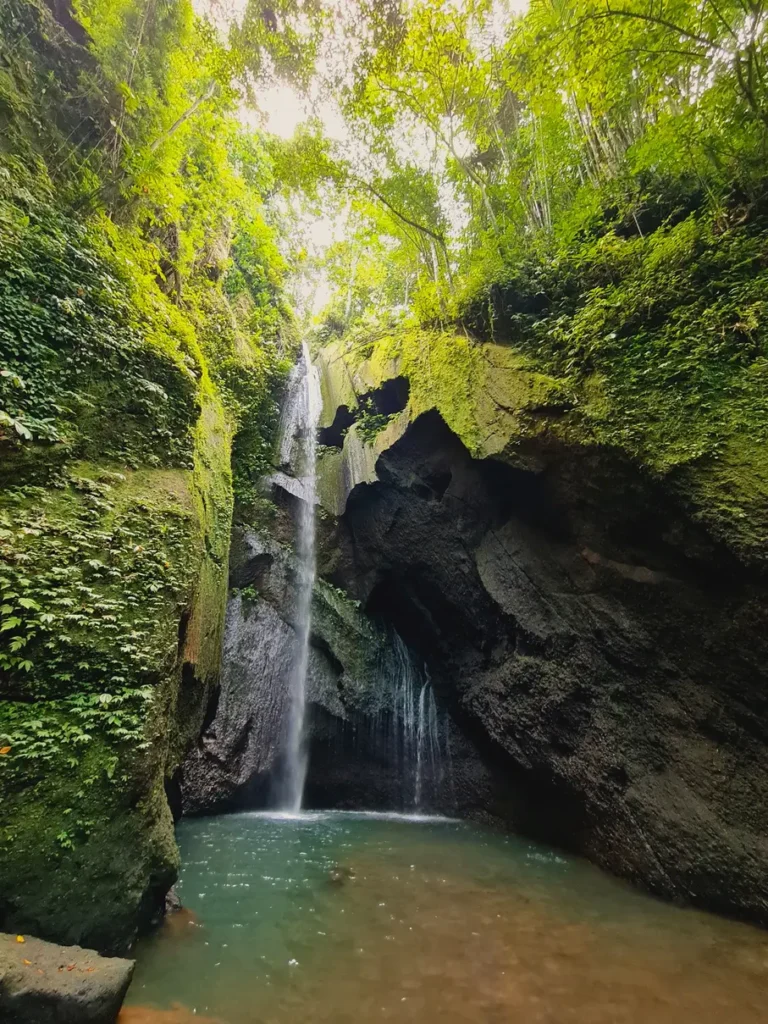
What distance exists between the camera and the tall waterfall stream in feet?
10.4

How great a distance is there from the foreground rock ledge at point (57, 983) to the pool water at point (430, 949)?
0.32 metres

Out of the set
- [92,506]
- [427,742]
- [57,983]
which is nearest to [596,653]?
[427,742]

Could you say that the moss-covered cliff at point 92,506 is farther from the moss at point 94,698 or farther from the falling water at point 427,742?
the falling water at point 427,742

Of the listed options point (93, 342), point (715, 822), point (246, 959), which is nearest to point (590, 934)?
point (715, 822)

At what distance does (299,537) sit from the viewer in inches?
442

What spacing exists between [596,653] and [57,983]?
629cm

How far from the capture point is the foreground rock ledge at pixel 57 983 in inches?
97.0

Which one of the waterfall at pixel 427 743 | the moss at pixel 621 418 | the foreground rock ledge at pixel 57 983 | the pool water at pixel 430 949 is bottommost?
the pool water at pixel 430 949

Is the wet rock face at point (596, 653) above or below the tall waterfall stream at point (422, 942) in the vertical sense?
above

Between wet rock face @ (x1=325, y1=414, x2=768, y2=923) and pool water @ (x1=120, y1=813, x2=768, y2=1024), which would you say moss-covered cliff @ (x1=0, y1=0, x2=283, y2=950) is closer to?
pool water @ (x1=120, y1=813, x2=768, y2=1024)

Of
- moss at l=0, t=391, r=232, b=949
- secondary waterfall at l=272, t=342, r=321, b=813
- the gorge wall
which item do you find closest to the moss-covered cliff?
moss at l=0, t=391, r=232, b=949

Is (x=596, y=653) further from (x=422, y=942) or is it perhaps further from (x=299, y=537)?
(x=299, y=537)

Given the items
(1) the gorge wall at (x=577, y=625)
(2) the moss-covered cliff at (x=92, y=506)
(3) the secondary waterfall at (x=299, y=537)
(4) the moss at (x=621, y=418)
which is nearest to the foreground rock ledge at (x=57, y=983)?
(2) the moss-covered cliff at (x=92, y=506)

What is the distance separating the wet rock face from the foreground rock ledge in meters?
5.42
